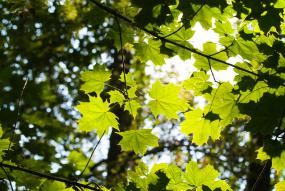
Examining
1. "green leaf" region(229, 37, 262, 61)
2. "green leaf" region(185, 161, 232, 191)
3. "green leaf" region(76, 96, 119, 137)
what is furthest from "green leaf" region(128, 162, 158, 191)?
"green leaf" region(229, 37, 262, 61)

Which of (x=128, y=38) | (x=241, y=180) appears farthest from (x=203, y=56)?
(x=241, y=180)

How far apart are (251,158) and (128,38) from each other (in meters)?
5.40

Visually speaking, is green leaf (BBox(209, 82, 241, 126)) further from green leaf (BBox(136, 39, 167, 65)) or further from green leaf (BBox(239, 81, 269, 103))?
green leaf (BBox(136, 39, 167, 65))

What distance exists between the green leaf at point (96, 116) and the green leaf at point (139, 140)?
0.34 feet

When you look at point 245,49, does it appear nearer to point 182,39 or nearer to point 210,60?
point 210,60

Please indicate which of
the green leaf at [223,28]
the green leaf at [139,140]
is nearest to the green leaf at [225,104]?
the green leaf at [223,28]

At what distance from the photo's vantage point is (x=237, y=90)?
2.15 meters

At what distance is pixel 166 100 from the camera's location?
2312 millimetres

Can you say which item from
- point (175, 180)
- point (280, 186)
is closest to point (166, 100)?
point (175, 180)

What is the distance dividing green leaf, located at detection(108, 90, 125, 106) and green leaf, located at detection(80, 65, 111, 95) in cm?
18

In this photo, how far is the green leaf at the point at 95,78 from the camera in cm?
240

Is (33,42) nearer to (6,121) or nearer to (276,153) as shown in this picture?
(6,121)

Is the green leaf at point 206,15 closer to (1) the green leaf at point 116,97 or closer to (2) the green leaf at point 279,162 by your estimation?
(1) the green leaf at point 116,97

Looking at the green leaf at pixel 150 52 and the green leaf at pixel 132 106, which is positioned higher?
the green leaf at pixel 150 52
